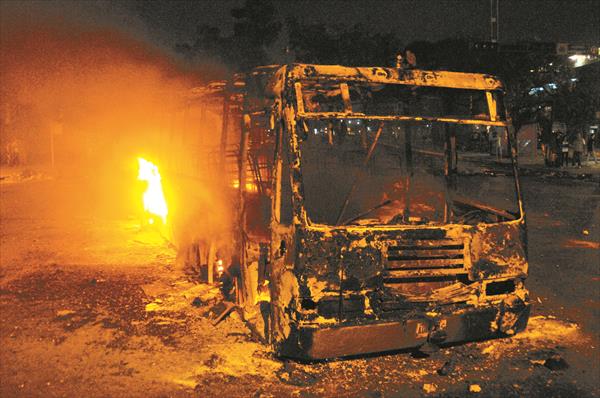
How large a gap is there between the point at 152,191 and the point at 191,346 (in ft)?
18.2

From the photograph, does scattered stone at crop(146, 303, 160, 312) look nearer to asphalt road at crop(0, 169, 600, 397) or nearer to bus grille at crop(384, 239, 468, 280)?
asphalt road at crop(0, 169, 600, 397)

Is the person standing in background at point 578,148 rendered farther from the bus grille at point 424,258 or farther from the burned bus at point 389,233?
the bus grille at point 424,258

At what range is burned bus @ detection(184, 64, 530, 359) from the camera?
3553mm

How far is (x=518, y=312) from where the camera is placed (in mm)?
3996

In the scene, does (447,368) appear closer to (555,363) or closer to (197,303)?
(555,363)

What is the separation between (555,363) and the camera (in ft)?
13.6

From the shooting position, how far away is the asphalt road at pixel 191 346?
12.6 feet

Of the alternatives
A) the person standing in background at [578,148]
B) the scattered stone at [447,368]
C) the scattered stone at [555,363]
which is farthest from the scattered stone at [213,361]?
the person standing in background at [578,148]

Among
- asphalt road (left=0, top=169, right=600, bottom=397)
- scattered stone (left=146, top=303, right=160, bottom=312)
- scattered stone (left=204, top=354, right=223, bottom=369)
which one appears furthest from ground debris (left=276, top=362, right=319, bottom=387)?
scattered stone (left=146, top=303, right=160, bottom=312)

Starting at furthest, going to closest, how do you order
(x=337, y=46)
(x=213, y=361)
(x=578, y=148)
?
(x=337, y=46), (x=578, y=148), (x=213, y=361)

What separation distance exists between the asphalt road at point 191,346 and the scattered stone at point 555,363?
0.4 inches

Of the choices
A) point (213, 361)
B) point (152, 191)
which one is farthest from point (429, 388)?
point (152, 191)

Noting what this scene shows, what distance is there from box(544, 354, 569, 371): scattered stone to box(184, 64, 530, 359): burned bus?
1.50 ft

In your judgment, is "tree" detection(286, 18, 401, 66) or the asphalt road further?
"tree" detection(286, 18, 401, 66)
